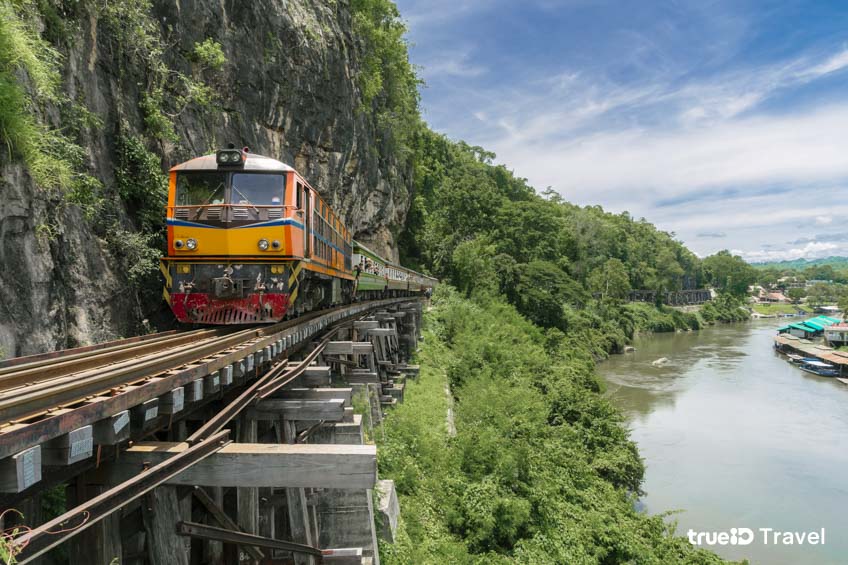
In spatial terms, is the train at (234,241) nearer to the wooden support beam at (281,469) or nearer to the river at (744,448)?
the wooden support beam at (281,469)

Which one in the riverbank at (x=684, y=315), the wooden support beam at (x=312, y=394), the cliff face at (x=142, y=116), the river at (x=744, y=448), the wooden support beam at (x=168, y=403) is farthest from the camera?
the riverbank at (x=684, y=315)

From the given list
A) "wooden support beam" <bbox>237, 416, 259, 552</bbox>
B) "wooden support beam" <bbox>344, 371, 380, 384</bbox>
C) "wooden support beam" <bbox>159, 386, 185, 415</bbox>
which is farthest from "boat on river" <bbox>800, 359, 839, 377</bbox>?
"wooden support beam" <bbox>159, 386, 185, 415</bbox>

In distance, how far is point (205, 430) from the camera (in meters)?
3.90

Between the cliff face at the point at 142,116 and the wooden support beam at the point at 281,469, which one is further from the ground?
the cliff face at the point at 142,116

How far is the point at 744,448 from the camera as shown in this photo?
2292cm

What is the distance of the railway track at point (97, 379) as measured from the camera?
9.23 ft

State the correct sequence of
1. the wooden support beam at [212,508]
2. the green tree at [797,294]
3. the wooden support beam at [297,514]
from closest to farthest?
the wooden support beam at [212,508] < the wooden support beam at [297,514] < the green tree at [797,294]

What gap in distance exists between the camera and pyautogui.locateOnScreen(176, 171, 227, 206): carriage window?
923 centimetres

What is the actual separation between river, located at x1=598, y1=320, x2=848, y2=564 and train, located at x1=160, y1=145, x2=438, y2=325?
15404mm

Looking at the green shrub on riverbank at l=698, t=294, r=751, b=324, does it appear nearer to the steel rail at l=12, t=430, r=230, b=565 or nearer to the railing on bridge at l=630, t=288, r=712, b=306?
the railing on bridge at l=630, t=288, r=712, b=306

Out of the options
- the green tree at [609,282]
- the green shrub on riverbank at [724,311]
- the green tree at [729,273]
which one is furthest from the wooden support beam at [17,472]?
the green tree at [729,273]

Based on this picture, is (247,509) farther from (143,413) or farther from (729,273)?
(729,273)

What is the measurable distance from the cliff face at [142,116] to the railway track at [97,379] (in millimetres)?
1623

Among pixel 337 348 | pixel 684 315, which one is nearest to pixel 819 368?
pixel 684 315
